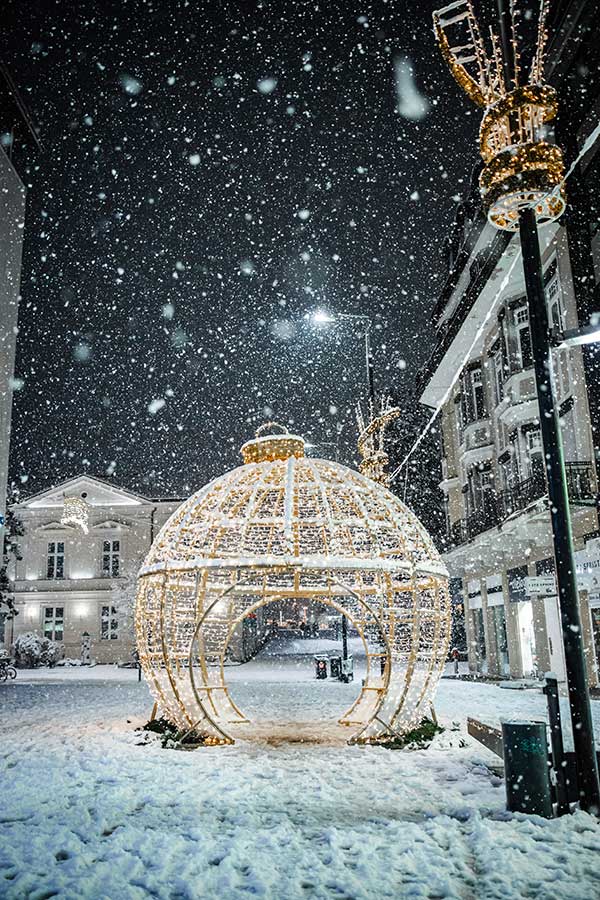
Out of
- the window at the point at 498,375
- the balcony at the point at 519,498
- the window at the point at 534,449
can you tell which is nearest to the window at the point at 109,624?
the balcony at the point at 519,498

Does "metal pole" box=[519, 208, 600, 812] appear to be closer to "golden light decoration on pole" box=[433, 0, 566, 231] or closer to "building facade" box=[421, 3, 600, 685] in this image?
"golden light decoration on pole" box=[433, 0, 566, 231]

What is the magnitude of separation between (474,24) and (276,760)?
864cm

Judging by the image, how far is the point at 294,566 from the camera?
30.6 ft

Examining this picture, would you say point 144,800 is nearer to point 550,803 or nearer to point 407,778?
point 407,778

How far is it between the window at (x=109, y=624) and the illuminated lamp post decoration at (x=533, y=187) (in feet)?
129

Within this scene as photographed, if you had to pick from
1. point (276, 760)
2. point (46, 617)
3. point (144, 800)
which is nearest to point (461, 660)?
point (46, 617)

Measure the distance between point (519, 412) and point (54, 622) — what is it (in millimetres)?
32964

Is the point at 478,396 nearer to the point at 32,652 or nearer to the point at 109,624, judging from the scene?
the point at 32,652

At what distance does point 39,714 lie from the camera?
1420 centimetres

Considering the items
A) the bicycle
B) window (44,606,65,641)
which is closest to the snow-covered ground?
the bicycle

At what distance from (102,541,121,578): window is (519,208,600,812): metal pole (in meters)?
39.8

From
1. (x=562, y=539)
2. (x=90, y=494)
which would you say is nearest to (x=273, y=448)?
(x=562, y=539)

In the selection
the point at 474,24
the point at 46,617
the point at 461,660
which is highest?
the point at 474,24

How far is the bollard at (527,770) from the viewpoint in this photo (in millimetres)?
5984
